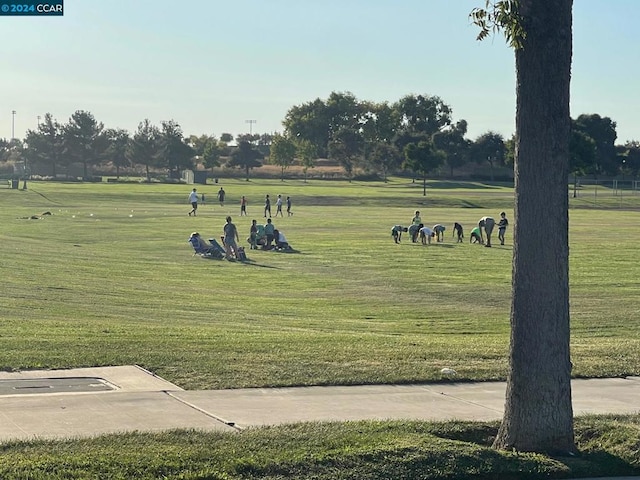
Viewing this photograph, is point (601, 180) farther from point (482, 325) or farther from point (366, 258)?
point (482, 325)

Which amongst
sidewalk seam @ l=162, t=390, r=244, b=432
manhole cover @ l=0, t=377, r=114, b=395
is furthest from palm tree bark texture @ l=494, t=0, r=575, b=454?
manhole cover @ l=0, t=377, r=114, b=395

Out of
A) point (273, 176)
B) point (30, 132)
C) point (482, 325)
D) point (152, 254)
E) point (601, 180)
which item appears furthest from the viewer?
point (273, 176)

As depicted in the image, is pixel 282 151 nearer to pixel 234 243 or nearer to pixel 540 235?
pixel 234 243

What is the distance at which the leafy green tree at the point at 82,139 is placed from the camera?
147 m

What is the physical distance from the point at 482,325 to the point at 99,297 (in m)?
7.80

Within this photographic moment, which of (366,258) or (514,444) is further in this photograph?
(366,258)

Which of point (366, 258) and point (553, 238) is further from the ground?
point (553, 238)

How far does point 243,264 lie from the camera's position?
33125 mm

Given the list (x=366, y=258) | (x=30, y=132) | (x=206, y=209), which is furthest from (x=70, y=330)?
(x=30, y=132)

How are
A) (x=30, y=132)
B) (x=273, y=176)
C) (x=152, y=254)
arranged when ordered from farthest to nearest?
(x=273, y=176), (x=30, y=132), (x=152, y=254)

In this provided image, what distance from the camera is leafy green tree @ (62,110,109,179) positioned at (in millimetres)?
146875

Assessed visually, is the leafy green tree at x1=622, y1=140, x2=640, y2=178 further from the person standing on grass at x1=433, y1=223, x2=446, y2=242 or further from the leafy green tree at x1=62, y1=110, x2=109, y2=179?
the person standing on grass at x1=433, y1=223, x2=446, y2=242

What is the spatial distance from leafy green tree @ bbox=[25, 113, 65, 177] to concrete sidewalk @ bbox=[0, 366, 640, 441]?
460ft

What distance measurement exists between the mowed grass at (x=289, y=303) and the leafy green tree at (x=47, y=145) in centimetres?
9289
